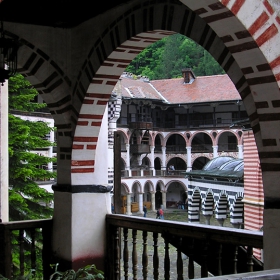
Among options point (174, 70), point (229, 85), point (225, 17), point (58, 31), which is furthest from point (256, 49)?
point (174, 70)

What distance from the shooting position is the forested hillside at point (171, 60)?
53.0m

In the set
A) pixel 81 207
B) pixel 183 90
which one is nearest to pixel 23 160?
pixel 81 207

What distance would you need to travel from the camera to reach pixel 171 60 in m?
53.9

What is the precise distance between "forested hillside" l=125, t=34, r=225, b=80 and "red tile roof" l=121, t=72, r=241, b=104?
998 centimetres

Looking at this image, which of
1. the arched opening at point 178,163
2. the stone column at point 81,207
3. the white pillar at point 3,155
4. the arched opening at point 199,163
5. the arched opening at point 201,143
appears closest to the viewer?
the stone column at point 81,207

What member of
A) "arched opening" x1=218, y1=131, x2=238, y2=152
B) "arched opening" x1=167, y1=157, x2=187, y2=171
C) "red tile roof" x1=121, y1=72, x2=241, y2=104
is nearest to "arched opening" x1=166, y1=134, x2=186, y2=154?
"arched opening" x1=167, y1=157, x2=187, y2=171

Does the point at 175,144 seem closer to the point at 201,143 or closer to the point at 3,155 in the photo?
the point at 201,143

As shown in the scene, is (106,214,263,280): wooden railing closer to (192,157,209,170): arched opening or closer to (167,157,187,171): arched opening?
(192,157,209,170): arched opening

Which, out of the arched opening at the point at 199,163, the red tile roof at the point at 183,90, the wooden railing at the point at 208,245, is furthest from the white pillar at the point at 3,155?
the arched opening at the point at 199,163

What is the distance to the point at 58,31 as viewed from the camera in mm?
5605

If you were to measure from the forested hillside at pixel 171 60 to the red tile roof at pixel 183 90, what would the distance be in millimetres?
9976

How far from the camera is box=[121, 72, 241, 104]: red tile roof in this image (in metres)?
38.8

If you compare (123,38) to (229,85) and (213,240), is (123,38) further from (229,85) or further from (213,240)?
(229,85)

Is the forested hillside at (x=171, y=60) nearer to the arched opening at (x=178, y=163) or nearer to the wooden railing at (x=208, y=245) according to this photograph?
the arched opening at (x=178, y=163)
